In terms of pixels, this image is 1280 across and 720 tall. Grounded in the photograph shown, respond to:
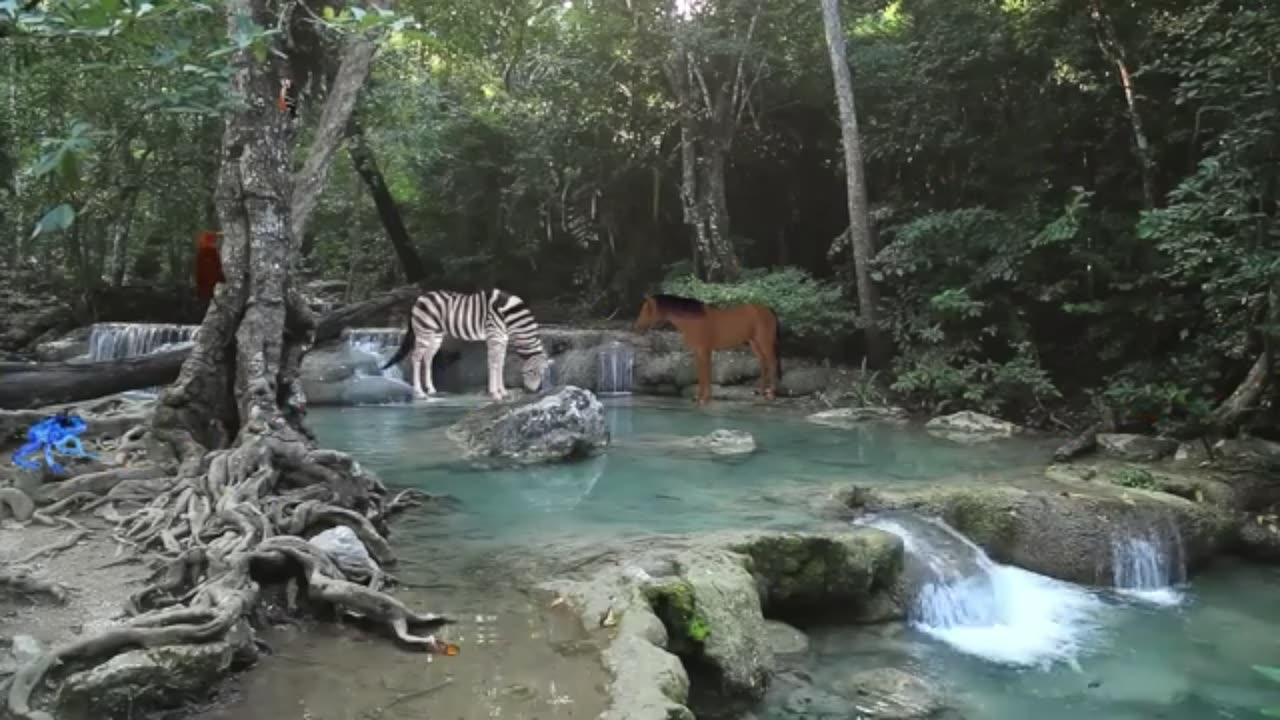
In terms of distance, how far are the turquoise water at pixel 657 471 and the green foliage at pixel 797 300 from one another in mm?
1789

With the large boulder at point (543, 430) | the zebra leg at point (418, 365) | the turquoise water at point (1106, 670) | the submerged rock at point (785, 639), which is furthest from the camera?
the zebra leg at point (418, 365)

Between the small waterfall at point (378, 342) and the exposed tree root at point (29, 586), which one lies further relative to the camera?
the small waterfall at point (378, 342)

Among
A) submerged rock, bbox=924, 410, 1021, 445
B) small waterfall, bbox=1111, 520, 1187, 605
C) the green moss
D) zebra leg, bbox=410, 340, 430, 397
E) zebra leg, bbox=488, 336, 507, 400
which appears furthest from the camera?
zebra leg, bbox=410, 340, 430, 397

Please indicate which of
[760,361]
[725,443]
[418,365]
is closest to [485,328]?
[418,365]

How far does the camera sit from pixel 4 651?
13.5ft

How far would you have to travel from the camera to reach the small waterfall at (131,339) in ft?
54.2

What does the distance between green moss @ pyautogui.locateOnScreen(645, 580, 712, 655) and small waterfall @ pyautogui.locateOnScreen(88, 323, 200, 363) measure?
45.0ft

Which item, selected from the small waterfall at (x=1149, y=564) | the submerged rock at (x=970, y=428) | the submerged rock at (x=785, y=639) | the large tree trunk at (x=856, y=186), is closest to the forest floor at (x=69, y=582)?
the submerged rock at (x=785, y=639)

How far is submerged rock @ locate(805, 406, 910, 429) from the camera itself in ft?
44.5

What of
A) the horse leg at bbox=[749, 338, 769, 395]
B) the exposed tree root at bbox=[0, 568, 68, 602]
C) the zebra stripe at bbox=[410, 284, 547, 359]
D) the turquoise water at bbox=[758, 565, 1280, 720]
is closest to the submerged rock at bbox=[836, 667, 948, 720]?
the turquoise water at bbox=[758, 565, 1280, 720]

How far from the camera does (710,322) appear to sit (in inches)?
563

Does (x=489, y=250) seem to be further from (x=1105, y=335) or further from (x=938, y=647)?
(x=938, y=647)

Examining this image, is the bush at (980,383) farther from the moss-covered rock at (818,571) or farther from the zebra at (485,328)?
the moss-covered rock at (818,571)

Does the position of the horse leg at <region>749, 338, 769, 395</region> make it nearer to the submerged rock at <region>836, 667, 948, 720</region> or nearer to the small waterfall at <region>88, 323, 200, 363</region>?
the submerged rock at <region>836, 667, 948, 720</region>
